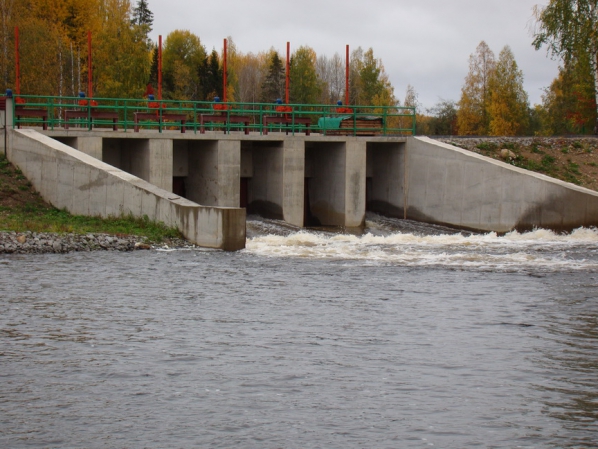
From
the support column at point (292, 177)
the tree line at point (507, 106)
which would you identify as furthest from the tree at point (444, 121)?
the support column at point (292, 177)

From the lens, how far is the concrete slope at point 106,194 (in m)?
23.5

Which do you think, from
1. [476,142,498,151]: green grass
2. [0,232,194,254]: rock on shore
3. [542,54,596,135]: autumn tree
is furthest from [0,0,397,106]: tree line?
[0,232,194,254]: rock on shore

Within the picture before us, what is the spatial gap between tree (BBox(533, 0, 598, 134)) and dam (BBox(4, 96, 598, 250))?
10.0 m

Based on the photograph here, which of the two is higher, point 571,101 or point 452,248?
point 571,101

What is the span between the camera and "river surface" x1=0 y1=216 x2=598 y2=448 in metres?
10.3

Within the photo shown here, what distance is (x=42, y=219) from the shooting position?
83.6 ft

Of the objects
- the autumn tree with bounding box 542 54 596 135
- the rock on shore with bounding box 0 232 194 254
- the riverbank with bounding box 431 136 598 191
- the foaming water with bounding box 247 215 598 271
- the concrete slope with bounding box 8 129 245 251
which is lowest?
the foaming water with bounding box 247 215 598 271

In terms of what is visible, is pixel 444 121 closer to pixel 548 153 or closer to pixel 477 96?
pixel 477 96

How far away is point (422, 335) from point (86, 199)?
1387cm

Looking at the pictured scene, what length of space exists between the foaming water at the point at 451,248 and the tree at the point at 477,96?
53.0 meters

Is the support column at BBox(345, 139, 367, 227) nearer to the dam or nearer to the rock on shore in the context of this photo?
the dam

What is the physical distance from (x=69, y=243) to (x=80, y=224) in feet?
7.64

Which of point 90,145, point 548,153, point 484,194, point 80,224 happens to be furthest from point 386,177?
point 80,224

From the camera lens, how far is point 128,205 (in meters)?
24.8
